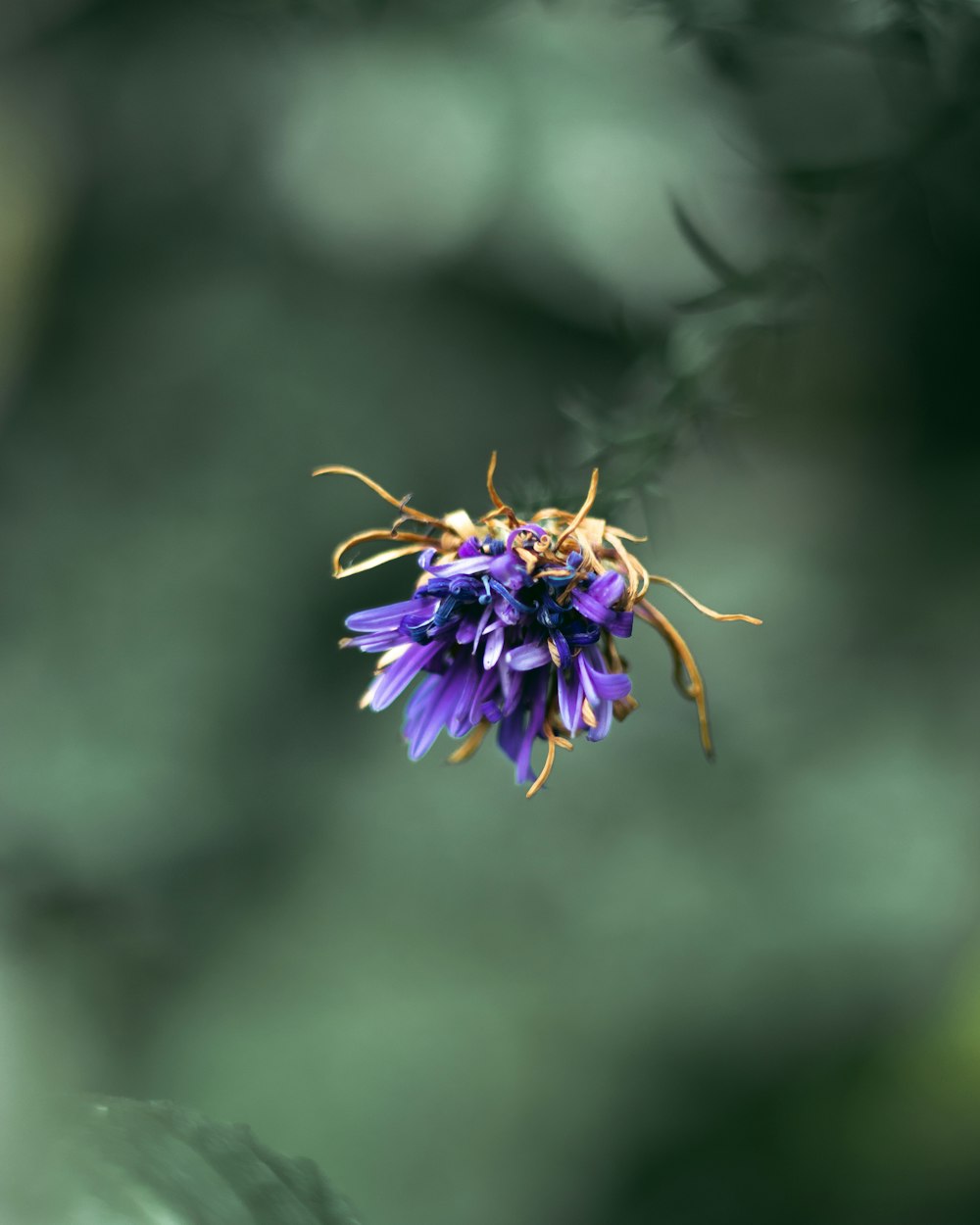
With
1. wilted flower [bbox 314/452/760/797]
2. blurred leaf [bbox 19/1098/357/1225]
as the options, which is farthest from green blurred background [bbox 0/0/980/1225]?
blurred leaf [bbox 19/1098/357/1225]

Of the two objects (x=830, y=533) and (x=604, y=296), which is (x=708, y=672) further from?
(x=604, y=296)

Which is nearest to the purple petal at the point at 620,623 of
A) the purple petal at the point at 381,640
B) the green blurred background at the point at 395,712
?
the purple petal at the point at 381,640

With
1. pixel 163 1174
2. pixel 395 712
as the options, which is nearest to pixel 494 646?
pixel 163 1174

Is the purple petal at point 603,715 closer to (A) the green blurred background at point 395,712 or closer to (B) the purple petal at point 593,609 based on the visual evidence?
(B) the purple petal at point 593,609

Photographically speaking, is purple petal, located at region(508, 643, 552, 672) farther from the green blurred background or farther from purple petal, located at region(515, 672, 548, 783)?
Answer: the green blurred background

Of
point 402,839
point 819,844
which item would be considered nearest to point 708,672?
point 819,844

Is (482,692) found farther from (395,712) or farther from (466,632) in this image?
(395,712)

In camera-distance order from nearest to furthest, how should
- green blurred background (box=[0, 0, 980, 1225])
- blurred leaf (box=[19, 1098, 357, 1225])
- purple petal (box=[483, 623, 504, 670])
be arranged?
blurred leaf (box=[19, 1098, 357, 1225]), purple petal (box=[483, 623, 504, 670]), green blurred background (box=[0, 0, 980, 1225])
